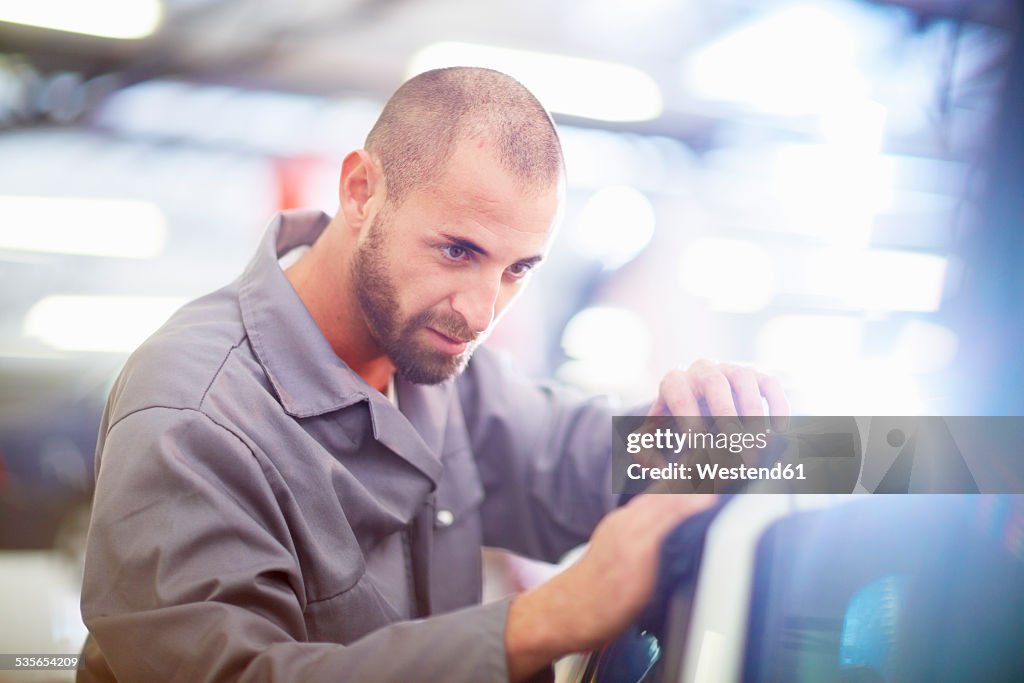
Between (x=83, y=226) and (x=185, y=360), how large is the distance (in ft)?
1.35

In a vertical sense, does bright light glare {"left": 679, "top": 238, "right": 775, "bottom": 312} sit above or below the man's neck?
above

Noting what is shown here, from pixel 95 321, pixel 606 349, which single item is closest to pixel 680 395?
pixel 606 349

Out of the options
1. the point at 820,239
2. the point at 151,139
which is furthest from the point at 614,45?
the point at 151,139

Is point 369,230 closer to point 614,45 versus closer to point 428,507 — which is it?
point 428,507

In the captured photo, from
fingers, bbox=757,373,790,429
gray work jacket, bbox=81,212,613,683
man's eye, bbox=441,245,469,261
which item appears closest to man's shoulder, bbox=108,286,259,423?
gray work jacket, bbox=81,212,613,683

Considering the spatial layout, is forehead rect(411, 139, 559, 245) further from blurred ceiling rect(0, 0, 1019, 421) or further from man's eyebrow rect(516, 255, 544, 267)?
blurred ceiling rect(0, 0, 1019, 421)

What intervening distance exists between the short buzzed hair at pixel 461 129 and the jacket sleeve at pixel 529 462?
35 centimetres

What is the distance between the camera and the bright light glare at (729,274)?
1.20m

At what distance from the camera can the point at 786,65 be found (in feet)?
3.78

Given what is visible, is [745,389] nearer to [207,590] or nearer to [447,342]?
[447,342]

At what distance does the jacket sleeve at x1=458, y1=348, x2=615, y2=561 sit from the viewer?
1.11 metres

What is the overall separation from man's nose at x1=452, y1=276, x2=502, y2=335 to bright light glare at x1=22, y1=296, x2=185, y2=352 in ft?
1.52

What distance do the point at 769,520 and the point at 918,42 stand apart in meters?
0.82

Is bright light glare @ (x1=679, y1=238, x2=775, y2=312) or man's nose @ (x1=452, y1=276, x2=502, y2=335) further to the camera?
bright light glare @ (x1=679, y1=238, x2=775, y2=312)
